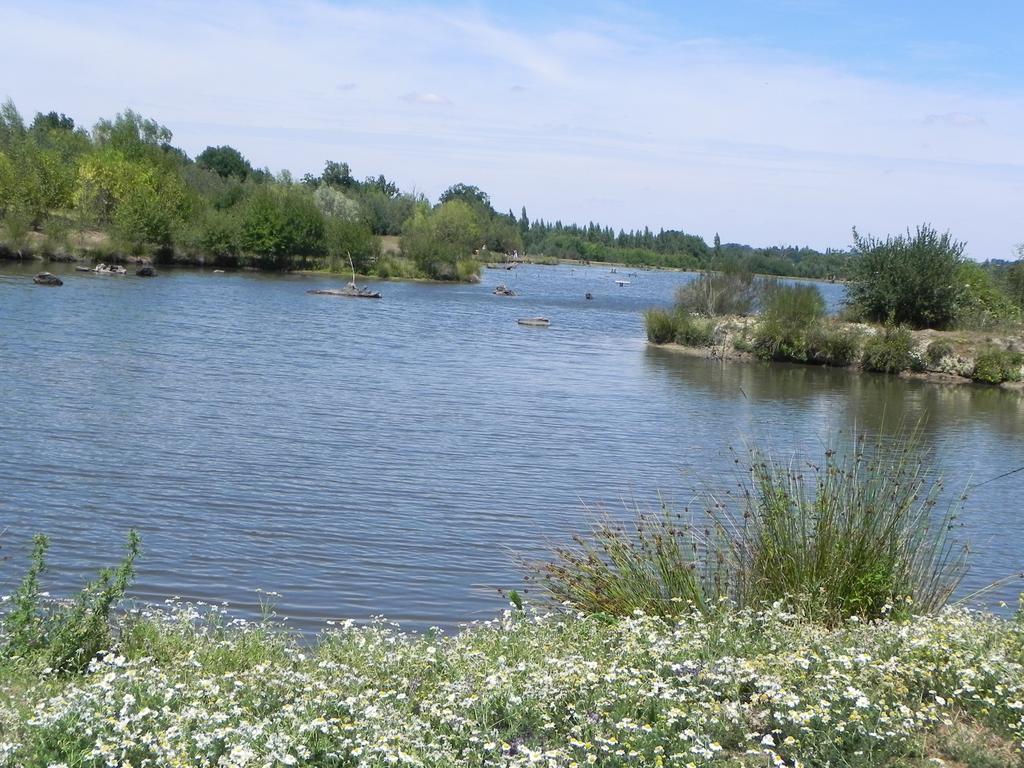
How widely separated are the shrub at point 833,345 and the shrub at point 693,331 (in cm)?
399

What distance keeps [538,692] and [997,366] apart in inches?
1373

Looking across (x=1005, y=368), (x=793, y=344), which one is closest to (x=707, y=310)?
(x=793, y=344)

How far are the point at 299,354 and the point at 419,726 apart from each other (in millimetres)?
29094

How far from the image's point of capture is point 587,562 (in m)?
9.17

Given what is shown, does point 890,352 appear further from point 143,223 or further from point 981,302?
point 143,223

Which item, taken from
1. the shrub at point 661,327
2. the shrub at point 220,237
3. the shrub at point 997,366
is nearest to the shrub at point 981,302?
the shrub at point 997,366

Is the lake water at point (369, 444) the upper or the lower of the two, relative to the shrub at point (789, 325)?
lower

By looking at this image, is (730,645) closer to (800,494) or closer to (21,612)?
(800,494)

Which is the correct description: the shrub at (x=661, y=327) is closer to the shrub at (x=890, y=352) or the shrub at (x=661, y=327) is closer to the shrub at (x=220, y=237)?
the shrub at (x=890, y=352)

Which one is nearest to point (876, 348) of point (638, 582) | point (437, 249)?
point (638, 582)

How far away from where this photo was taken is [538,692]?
17.0 ft

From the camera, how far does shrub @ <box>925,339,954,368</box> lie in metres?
37.3

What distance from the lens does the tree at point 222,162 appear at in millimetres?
148500

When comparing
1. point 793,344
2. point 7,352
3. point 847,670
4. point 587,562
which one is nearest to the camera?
point 847,670
